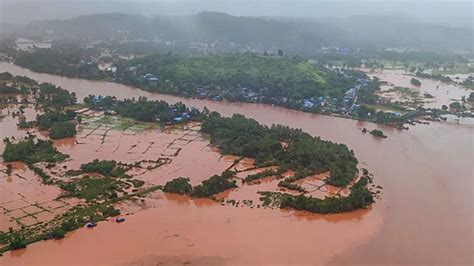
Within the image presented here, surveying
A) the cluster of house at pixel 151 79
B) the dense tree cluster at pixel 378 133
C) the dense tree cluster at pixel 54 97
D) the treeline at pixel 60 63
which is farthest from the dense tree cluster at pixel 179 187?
the treeline at pixel 60 63

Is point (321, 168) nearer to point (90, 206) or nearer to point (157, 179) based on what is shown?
point (157, 179)

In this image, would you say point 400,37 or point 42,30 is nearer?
point 42,30

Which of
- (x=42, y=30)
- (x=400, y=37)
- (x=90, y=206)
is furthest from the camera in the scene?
(x=400, y=37)

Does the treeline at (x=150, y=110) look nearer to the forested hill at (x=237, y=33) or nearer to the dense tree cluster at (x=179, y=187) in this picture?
the dense tree cluster at (x=179, y=187)

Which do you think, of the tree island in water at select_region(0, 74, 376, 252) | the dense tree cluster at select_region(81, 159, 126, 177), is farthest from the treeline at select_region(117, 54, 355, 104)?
the dense tree cluster at select_region(81, 159, 126, 177)

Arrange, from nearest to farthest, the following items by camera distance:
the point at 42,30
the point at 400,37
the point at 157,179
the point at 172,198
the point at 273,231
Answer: the point at 273,231
the point at 172,198
the point at 157,179
the point at 42,30
the point at 400,37

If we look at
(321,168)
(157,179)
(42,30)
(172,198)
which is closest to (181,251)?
(172,198)

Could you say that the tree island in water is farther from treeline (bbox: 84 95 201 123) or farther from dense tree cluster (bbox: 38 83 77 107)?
dense tree cluster (bbox: 38 83 77 107)
